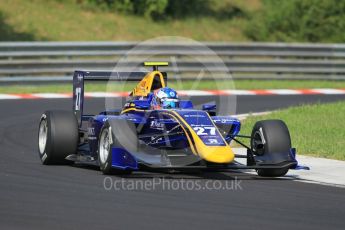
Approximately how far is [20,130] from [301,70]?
13.3 m

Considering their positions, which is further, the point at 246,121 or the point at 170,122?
the point at 246,121

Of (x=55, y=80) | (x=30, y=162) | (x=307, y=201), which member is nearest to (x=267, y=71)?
(x=55, y=80)

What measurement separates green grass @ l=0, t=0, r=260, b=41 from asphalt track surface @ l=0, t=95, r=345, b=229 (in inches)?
776

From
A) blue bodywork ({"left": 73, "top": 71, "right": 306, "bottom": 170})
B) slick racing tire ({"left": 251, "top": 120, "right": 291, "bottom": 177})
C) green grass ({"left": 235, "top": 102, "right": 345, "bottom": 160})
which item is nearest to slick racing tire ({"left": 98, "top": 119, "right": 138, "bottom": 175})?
blue bodywork ({"left": 73, "top": 71, "right": 306, "bottom": 170})

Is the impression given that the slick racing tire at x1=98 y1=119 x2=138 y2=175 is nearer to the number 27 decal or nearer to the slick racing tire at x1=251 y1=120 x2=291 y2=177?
the number 27 decal

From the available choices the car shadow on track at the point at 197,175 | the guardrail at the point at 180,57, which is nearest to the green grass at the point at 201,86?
the guardrail at the point at 180,57

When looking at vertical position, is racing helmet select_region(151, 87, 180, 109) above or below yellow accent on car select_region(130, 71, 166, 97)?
below

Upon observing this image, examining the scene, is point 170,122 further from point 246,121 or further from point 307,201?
point 246,121

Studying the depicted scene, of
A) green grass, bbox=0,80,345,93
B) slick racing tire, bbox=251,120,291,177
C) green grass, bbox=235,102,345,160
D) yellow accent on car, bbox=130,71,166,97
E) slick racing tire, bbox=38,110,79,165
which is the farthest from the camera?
green grass, bbox=0,80,345,93

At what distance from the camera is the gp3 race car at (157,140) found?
1210 centimetres

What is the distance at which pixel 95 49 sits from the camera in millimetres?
27625

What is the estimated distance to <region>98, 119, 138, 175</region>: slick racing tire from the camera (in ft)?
40.2

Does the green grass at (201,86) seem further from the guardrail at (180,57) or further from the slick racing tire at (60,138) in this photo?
the slick racing tire at (60,138)

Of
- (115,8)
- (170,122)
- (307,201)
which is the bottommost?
(307,201)
